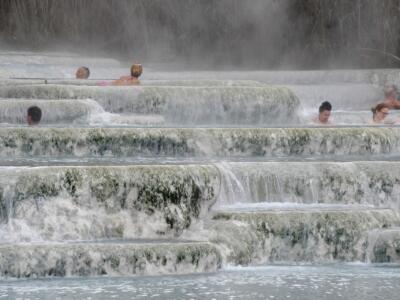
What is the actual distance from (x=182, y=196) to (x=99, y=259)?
1.41m

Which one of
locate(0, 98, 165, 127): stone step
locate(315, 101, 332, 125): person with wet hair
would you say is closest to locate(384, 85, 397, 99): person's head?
locate(315, 101, 332, 125): person with wet hair

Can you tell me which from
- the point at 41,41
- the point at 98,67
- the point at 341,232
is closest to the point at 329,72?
the point at 98,67

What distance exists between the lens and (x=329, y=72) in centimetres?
1862

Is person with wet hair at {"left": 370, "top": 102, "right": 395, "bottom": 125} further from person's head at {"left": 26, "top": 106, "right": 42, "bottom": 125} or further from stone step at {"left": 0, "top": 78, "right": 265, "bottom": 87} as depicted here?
person's head at {"left": 26, "top": 106, "right": 42, "bottom": 125}

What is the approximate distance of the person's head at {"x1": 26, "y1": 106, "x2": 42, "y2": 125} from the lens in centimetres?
1164

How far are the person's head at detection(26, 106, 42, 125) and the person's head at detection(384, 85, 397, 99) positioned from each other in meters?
6.77

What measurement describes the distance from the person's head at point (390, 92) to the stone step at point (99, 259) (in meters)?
9.21

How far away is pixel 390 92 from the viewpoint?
16672mm

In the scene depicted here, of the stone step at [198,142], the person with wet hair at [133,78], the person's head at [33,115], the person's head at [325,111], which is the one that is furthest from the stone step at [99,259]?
the person with wet hair at [133,78]

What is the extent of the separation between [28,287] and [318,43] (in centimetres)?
1660

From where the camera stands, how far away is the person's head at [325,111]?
1388 centimetres

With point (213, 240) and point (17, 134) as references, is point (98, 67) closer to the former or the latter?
point (17, 134)

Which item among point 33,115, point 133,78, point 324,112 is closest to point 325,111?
point 324,112

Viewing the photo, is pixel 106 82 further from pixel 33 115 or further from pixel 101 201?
pixel 101 201
